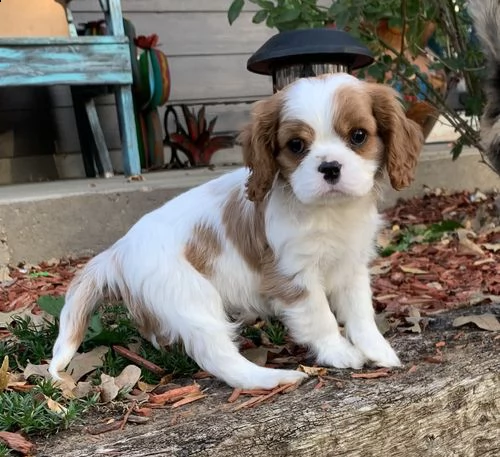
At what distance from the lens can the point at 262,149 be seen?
8.59ft

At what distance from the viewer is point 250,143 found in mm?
2650

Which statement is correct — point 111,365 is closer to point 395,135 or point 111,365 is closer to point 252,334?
point 252,334

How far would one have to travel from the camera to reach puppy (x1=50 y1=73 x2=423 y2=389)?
98.3 inches

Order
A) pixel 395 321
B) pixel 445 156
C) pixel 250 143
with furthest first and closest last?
pixel 445 156
pixel 395 321
pixel 250 143

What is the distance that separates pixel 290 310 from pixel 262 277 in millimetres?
173

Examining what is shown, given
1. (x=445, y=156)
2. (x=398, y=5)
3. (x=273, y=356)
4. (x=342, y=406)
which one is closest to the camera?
(x=342, y=406)

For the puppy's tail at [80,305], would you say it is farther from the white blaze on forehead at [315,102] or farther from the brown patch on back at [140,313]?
the white blaze on forehead at [315,102]

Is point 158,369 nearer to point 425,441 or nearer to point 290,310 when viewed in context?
point 290,310

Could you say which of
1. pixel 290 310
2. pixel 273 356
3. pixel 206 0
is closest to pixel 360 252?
pixel 290 310

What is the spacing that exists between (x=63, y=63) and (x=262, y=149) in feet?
10.5

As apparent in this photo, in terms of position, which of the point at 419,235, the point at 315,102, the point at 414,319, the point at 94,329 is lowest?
the point at 419,235

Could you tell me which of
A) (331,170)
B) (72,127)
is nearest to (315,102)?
(331,170)

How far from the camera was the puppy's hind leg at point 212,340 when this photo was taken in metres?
2.50

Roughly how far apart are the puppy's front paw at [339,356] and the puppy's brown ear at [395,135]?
0.65m
